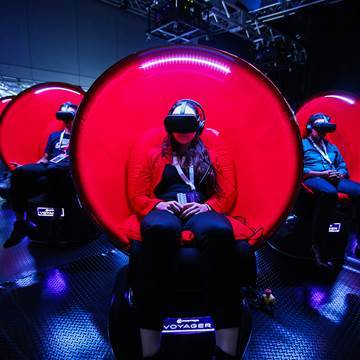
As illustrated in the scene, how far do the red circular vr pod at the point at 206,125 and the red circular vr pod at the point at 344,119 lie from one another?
1288 mm

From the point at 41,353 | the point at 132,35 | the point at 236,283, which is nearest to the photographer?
the point at 236,283

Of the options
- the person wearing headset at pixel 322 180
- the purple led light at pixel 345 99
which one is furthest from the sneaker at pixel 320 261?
the purple led light at pixel 345 99

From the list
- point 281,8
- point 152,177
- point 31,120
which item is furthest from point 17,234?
point 281,8

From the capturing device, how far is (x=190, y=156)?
154 cm

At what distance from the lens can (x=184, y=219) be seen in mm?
1348

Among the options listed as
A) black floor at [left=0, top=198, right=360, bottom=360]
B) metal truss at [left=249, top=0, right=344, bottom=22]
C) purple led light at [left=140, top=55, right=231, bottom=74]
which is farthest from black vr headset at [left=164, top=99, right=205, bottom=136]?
metal truss at [left=249, top=0, right=344, bottom=22]

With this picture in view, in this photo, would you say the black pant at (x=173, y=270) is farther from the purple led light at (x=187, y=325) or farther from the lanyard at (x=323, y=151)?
the lanyard at (x=323, y=151)

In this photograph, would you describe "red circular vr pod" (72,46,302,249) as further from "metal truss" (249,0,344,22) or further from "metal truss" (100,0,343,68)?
"metal truss" (249,0,344,22)

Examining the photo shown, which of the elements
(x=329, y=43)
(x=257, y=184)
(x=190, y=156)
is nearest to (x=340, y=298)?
(x=257, y=184)

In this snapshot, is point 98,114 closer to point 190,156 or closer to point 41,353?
point 190,156

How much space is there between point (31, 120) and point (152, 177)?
2.05 m

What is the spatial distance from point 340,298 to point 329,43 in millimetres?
5295

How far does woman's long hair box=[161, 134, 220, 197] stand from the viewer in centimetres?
152

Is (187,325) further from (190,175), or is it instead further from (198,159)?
(198,159)
